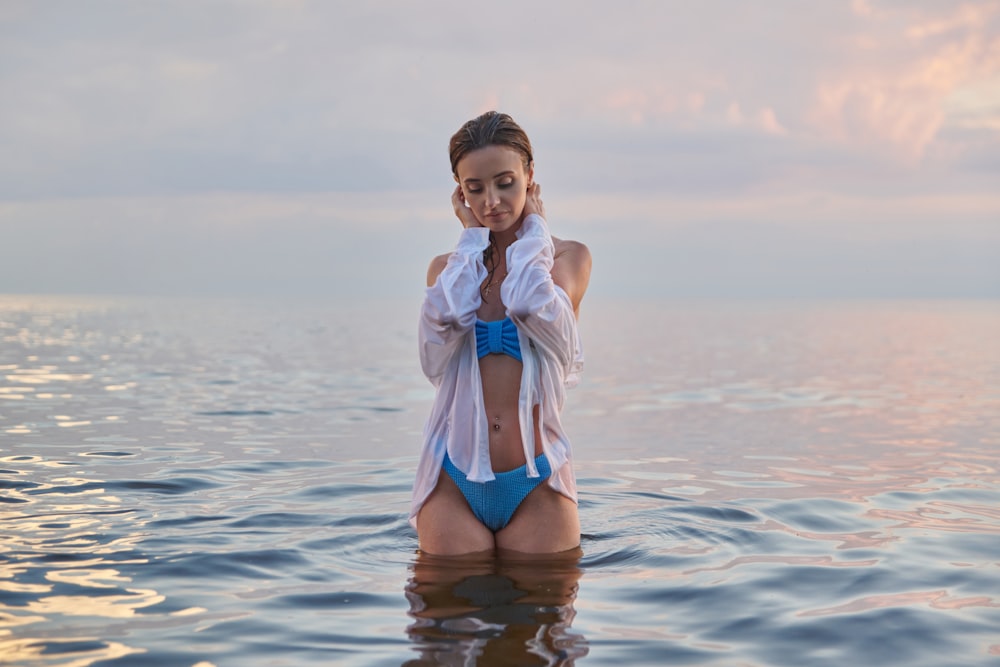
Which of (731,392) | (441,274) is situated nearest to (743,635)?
(441,274)

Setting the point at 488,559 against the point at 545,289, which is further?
the point at 488,559

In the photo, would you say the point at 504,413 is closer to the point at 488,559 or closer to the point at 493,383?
the point at 493,383

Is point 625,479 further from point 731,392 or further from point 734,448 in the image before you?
point 731,392

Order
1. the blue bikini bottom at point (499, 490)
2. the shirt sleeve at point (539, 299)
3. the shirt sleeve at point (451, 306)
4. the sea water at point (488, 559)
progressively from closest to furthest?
the sea water at point (488, 559) < the shirt sleeve at point (539, 299) < the shirt sleeve at point (451, 306) < the blue bikini bottom at point (499, 490)

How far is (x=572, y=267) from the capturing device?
6012 mm

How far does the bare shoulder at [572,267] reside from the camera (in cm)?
593

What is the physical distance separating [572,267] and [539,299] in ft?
1.93

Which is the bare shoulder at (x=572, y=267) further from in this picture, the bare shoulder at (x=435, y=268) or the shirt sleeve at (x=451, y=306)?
the bare shoulder at (x=435, y=268)

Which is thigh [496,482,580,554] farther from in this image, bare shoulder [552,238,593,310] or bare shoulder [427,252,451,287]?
bare shoulder [427,252,451,287]

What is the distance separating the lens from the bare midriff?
581cm

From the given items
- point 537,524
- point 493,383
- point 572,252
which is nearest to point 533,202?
point 572,252

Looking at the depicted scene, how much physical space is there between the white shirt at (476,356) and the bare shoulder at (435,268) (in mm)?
104

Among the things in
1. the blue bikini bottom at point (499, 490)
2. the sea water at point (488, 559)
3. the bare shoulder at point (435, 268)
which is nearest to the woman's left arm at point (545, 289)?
the bare shoulder at point (435, 268)

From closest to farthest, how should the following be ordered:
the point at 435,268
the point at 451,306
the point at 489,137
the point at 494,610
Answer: the point at 494,610 < the point at 451,306 < the point at 489,137 < the point at 435,268
